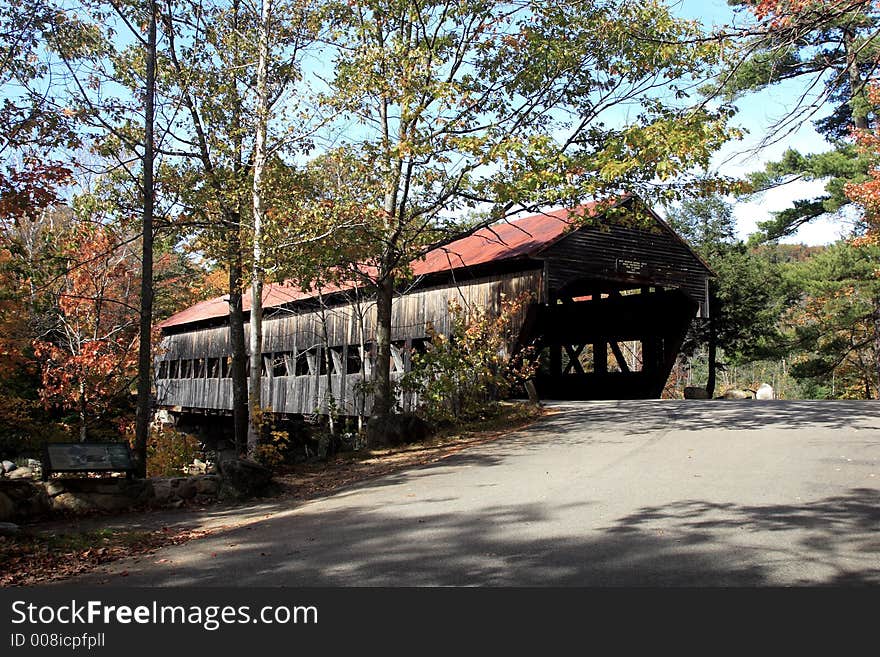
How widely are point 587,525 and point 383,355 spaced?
333 inches

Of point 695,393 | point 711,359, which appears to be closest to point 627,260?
point 695,393

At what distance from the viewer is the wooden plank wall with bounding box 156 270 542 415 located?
18547mm

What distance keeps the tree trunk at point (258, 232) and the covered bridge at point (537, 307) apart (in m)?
3.16

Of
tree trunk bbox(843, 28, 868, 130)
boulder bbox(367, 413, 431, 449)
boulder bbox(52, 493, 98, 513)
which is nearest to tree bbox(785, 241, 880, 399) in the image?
tree trunk bbox(843, 28, 868, 130)

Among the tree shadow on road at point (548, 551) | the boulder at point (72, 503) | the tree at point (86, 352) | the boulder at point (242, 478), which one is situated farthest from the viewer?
the tree at point (86, 352)

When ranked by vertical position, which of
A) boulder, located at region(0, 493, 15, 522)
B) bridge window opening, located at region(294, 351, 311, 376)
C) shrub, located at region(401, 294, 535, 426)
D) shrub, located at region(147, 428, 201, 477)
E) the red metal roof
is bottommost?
shrub, located at region(147, 428, 201, 477)

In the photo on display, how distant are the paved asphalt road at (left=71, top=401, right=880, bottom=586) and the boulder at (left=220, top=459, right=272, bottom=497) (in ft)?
3.92

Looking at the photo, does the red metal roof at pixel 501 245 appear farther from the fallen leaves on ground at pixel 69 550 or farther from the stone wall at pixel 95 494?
the fallen leaves on ground at pixel 69 550

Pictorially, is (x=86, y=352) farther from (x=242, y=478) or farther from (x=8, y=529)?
(x=8, y=529)

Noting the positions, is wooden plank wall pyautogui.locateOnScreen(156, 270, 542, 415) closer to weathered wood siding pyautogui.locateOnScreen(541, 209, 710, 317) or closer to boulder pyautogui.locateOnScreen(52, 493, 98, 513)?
weathered wood siding pyautogui.locateOnScreen(541, 209, 710, 317)

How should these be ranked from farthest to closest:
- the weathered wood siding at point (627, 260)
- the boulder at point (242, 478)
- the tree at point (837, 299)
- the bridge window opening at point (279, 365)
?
the bridge window opening at point (279, 365) → the tree at point (837, 299) → the weathered wood siding at point (627, 260) → the boulder at point (242, 478)

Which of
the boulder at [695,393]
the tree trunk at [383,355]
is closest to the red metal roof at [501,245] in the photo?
the tree trunk at [383,355]

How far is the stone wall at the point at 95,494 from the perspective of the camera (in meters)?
7.92

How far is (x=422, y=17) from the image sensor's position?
1289 centimetres
